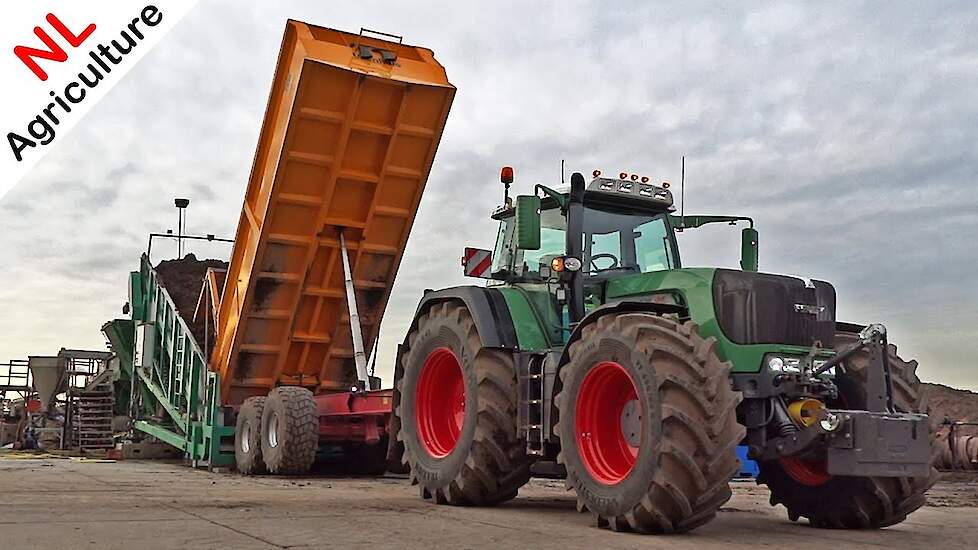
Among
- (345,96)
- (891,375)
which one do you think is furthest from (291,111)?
(891,375)

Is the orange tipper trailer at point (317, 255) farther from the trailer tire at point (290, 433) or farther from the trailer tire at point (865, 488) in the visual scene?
the trailer tire at point (865, 488)

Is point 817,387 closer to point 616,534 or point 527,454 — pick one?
point 616,534

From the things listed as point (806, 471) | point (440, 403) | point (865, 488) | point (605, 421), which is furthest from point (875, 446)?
point (440, 403)

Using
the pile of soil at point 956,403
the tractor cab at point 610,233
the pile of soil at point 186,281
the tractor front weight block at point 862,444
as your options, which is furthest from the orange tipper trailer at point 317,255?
the pile of soil at point 956,403

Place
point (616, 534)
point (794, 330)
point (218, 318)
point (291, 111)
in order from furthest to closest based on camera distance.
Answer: point (218, 318) → point (291, 111) → point (794, 330) → point (616, 534)

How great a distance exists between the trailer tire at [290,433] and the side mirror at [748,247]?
4.90 metres

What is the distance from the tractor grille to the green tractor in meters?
0.01

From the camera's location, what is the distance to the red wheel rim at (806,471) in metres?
6.78

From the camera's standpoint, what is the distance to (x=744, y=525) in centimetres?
680

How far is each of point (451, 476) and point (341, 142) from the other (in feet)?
13.0

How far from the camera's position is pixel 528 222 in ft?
22.4

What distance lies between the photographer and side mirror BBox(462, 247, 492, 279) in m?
8.32

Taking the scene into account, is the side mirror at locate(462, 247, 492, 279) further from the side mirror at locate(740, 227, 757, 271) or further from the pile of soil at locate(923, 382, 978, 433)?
the pile of soil at locate(923, 382, 978, 433)

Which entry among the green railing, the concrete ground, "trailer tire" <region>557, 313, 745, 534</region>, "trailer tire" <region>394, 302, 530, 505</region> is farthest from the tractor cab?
the green railing
